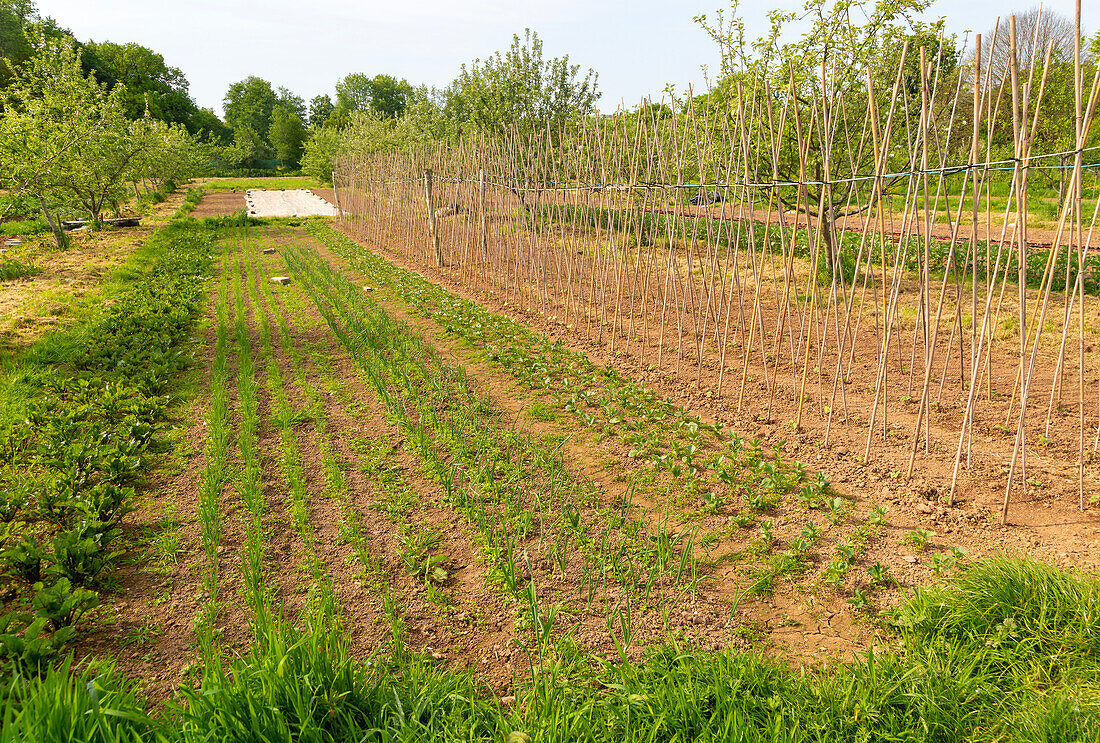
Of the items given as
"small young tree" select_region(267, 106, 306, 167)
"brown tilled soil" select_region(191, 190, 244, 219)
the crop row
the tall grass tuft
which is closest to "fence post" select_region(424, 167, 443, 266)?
the crop row

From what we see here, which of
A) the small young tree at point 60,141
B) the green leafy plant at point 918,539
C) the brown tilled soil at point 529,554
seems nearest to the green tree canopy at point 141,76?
the small young tree at point 60,141

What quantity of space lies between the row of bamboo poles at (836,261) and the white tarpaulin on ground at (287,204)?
15.9 m

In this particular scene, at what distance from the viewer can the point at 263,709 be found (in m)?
1.82

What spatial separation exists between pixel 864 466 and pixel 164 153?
30385mm

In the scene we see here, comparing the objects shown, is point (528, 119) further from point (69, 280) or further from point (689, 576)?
point (689, 576)

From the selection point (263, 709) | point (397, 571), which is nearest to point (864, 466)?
point (397, 571)

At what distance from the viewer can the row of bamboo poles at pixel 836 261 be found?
11.2 ft

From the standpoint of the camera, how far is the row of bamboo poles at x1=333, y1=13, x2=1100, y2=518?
3.42m

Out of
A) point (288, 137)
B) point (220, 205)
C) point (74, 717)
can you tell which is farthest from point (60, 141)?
point (288, 137)

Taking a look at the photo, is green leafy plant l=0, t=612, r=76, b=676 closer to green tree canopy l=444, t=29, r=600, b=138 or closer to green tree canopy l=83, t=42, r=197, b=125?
green tree canopy l=444, t=29, r=600, b=138

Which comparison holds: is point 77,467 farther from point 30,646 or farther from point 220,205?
point 220,205

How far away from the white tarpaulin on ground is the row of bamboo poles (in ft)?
52.1

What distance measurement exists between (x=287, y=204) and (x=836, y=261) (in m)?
33.1

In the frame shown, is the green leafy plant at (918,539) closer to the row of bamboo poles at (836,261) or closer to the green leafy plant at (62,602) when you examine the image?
the row of bamboo poles at (836,261)
